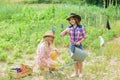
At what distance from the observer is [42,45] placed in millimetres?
6176

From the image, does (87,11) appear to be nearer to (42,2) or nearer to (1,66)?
(1,66)

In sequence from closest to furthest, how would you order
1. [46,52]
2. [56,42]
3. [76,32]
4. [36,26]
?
[46,52], [76,32], [56,42], [36,26]

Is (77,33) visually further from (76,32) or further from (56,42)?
(56,42)

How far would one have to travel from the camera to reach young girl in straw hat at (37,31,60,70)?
20.1ft

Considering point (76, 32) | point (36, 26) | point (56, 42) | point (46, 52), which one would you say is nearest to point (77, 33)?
point (76, 32)

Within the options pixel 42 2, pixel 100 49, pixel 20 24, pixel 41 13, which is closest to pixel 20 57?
pixel 100 49

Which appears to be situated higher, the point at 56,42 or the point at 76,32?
the point at 76,32

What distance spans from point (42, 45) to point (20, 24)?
4.54 meters

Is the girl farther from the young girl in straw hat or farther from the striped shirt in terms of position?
the young girl in straw hat

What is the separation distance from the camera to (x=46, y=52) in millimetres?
6207

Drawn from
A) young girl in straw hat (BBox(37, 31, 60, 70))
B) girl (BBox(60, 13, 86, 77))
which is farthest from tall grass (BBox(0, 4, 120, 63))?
girl (BBox(60, 13, 86, 77))

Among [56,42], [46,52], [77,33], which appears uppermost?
[77,33]

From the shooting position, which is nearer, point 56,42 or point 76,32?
point 76,32

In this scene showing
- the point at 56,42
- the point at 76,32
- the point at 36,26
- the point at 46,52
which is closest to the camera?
the point at 46,52
